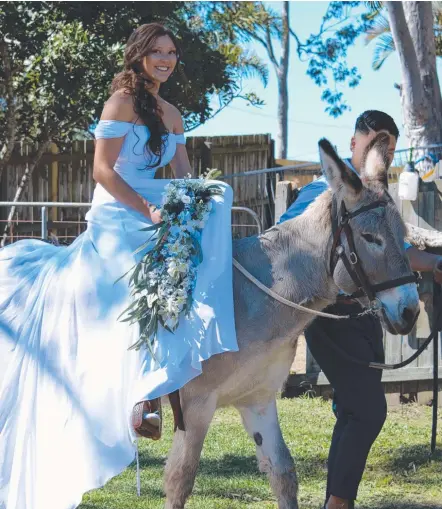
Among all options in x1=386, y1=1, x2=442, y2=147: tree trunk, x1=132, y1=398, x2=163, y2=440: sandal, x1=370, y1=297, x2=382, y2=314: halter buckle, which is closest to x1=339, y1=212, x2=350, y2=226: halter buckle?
x1=370, y1=297, x2=382, y2=314: halter buckle

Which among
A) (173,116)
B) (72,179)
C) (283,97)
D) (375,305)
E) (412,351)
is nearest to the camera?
(375,305)

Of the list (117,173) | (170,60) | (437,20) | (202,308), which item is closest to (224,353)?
(202,308)

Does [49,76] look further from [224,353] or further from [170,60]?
[224,353]

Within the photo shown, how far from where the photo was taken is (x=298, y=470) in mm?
6730

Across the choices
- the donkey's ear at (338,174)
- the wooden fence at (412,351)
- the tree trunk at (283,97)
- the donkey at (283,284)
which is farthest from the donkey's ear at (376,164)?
the tree trunk at (283,97)

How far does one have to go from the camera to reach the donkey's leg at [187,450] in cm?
455

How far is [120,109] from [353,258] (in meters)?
1.49

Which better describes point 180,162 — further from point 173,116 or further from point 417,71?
point 417,71

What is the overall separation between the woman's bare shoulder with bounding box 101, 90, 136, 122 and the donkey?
3.10 ft

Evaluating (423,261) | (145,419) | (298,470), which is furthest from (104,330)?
(298,470)

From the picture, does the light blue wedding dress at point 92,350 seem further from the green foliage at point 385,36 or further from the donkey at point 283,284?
the green foliage at point 385,36

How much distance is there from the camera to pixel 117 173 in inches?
184

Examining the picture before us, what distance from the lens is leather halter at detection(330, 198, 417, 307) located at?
423 cm

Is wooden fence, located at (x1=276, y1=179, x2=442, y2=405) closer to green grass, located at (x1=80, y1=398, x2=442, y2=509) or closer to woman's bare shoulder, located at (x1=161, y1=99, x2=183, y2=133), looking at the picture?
green grass, located at (x1=80, y1=398, x2=442, y2=509)
